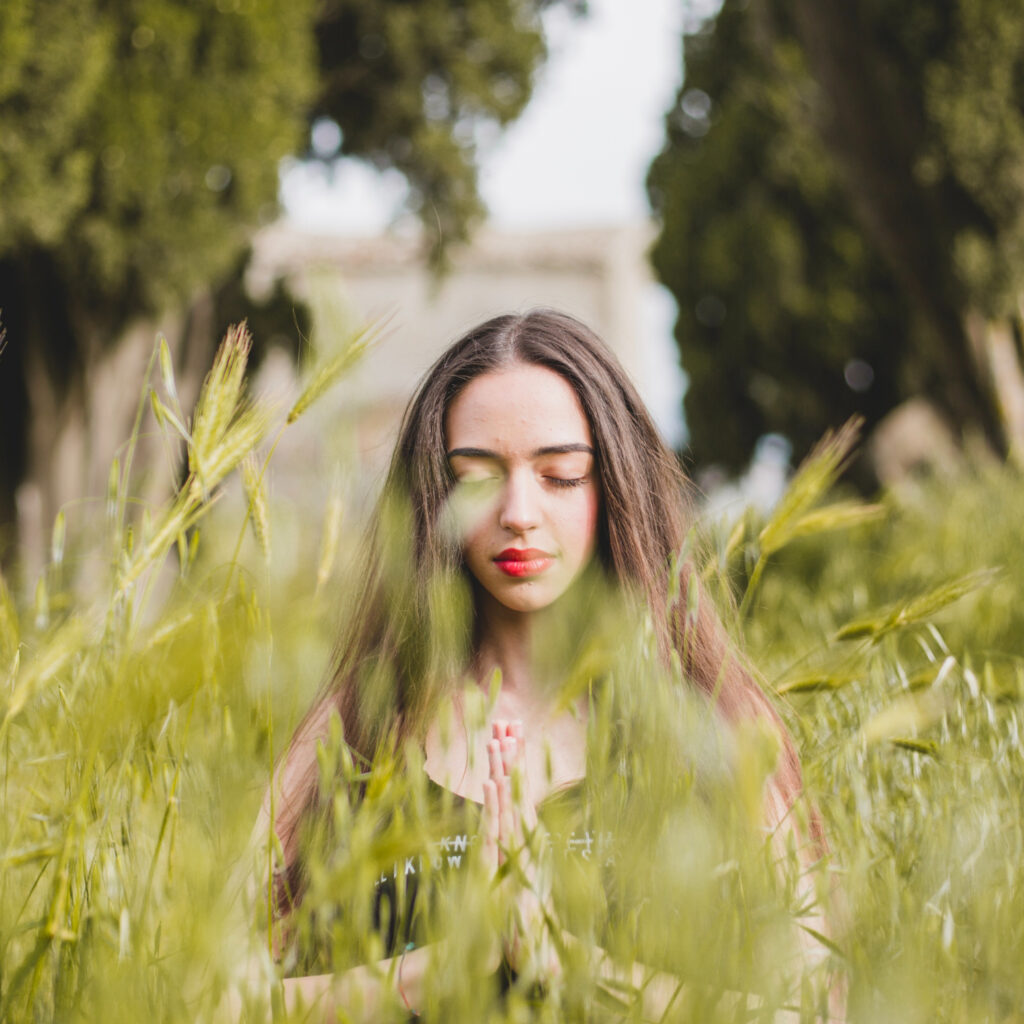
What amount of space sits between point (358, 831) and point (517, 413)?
0.69 meters

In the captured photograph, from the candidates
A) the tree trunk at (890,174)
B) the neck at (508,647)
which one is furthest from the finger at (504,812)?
the tree trunk at (890,174)

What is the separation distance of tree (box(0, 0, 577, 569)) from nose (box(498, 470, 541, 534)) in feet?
14.2

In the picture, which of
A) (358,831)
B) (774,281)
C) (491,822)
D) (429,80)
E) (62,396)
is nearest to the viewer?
(358,831)

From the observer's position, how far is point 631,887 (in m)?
0.84

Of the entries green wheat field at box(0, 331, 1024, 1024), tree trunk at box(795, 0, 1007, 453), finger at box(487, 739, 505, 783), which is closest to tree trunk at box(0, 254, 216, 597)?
tree trunk at box(795, 0, 1007, 453)

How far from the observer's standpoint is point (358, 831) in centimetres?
73

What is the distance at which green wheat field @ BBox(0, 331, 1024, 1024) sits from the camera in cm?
75

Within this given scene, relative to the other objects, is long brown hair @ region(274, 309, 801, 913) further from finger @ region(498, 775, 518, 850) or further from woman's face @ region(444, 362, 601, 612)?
finger @ region(498, 775, 518, 850)

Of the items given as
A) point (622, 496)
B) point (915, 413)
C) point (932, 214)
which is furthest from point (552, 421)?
point (915, 413)

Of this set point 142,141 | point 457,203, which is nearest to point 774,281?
point 457,203

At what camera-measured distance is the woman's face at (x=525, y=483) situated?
129 cm

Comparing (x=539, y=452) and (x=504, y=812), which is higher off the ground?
(x=539, y=452)

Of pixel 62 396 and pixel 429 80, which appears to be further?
pixel 429 80

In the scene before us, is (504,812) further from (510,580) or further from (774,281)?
(774,281)
